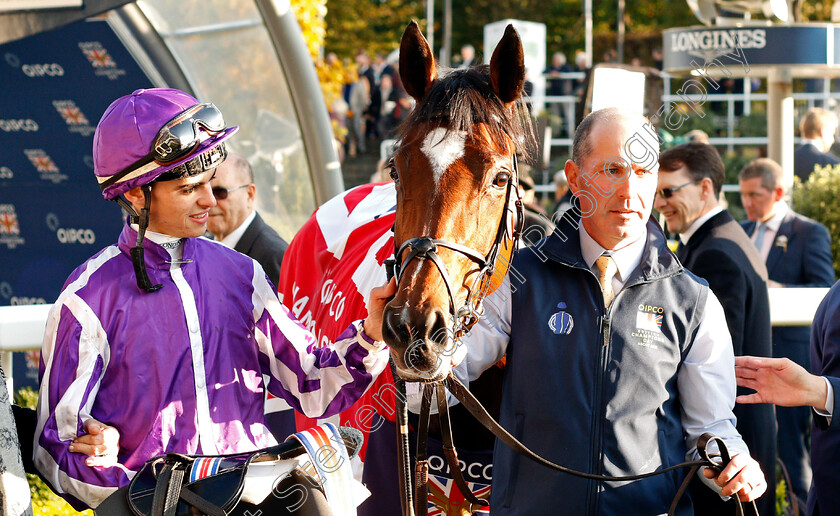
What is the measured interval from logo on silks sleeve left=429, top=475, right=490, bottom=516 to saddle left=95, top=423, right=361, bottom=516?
63cm

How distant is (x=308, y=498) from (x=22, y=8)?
438cm

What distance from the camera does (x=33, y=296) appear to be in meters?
6.19

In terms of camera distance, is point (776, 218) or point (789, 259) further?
point (776, 218)

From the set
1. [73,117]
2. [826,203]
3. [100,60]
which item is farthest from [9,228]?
[826,203]

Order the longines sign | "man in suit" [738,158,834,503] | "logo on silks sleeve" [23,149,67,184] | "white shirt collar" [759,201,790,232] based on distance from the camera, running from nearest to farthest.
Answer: "man in suit" [738,158,834,503] → "white shirt collar" [759,201,790,232] → "logo on silks sleeve" [23,149,67,184] → the longines sign

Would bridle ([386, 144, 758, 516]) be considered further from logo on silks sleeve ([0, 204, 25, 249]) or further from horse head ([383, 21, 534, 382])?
logo on silks sleeve ([0, 204, 25, 249])

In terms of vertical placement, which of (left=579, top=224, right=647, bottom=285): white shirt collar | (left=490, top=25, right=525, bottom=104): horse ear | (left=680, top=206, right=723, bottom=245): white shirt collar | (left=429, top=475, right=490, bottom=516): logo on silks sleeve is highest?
(left=490, top=25, right=525, bottom=104): horse ear

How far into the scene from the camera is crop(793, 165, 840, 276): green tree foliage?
7.01m

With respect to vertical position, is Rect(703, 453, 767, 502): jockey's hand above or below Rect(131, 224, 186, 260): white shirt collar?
below

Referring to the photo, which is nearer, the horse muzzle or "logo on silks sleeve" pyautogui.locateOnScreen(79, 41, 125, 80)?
the horse muzzle

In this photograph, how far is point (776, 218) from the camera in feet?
17.7

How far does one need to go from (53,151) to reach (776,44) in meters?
5.52

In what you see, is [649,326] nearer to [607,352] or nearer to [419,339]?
[607,352]

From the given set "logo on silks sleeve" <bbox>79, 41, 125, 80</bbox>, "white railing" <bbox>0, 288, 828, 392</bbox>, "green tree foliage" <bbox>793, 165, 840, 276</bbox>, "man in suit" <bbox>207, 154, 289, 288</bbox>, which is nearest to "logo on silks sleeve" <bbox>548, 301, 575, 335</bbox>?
"white railing" <bbox>0, 288, 828, 392</bbox>
